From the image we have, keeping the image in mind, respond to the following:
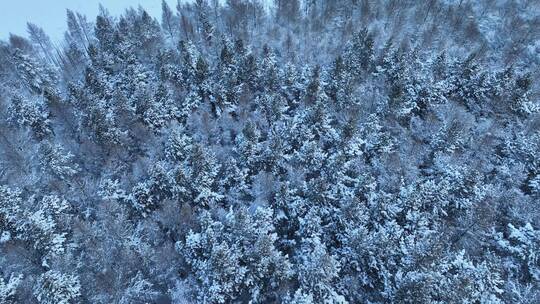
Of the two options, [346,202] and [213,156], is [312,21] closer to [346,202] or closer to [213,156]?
[213,156]

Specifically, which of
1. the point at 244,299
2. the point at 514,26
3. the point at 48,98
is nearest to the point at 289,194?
the point at 244,299

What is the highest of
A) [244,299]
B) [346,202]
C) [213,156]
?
[213,156]

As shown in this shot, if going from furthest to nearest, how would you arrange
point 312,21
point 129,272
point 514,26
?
point 312,21 < point 514,26 < point 129,272

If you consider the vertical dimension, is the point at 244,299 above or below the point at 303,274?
below

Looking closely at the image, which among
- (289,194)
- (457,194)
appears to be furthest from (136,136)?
(457,194)

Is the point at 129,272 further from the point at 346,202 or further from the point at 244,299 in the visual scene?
the point at 346,202

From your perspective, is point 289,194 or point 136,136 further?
point 136,136

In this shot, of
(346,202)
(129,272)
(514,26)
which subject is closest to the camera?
(129,272)
